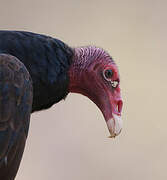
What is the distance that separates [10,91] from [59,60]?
0.19 meters

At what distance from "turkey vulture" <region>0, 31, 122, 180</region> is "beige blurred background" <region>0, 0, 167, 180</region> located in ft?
1.49

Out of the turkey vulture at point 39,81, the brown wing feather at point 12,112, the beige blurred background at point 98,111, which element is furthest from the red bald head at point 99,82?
the beige blurred background at point 98,111

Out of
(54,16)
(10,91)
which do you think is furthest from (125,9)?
(10,91)

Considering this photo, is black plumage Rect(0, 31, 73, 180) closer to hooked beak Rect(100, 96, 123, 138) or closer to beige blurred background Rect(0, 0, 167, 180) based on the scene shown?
hooked beak Rect(100, 96, 123, 138)

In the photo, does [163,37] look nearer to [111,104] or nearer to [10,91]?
[111,104]

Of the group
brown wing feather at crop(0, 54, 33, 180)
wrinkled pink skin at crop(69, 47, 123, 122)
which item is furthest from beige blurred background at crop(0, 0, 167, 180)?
brown wing feather at crop(0, 54, 33, 180)

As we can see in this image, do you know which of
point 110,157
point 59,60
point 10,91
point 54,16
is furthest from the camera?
point 54,16

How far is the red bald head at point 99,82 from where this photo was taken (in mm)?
889

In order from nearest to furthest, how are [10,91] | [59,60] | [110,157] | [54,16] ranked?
[10,91] → [59,60] → [110,157] → [54,16]

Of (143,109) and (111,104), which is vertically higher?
(111,104)

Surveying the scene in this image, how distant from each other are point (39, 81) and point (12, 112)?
0.49 ft

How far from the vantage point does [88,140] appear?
1340 millimetres

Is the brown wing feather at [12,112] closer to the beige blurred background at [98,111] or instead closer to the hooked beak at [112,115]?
the hooked beak at [112,115]

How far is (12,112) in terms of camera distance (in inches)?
27.6
